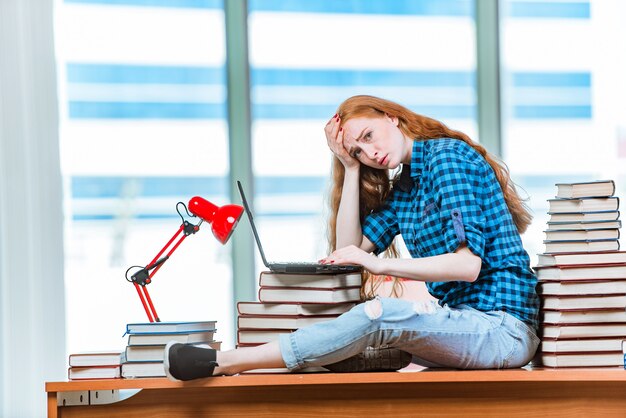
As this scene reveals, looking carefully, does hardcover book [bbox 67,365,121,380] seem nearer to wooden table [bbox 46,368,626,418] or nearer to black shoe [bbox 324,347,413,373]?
wooden table [bbox 46,368,626,418]

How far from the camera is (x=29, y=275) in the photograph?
3.46 m

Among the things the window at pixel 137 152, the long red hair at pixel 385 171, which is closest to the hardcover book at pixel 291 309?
the long red hair at pixel 385 171

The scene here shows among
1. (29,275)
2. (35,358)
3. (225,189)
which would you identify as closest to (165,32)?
(225,189)

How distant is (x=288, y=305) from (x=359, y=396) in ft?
0.84

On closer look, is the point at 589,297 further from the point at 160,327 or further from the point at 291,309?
the point at 160,327

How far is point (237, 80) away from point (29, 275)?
1262mm

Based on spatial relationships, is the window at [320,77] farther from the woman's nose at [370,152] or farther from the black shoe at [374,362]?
the black shoe at [374,362]

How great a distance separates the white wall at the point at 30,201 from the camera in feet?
11.3

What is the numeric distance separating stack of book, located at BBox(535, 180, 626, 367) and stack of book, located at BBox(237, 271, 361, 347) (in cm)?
48

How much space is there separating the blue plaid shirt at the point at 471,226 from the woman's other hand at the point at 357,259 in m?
A: 0.17

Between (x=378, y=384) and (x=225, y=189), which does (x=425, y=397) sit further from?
(x=225, y=189)

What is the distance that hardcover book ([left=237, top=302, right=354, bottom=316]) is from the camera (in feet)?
5.95

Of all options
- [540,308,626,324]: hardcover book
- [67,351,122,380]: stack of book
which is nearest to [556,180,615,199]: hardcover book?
[540,308,626,324]: hardcover book

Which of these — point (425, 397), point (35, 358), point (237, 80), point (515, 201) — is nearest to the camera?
point (425, 397)
